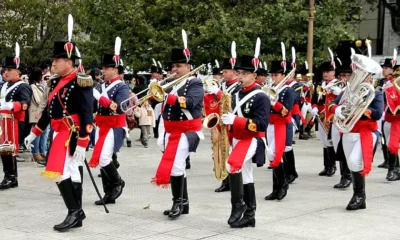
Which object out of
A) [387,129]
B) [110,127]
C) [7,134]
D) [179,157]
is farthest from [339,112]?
[7,134]

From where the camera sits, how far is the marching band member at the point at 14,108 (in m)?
10.2

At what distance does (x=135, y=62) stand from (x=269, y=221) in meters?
12.4

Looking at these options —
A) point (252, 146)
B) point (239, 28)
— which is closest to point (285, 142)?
point (252, 146)

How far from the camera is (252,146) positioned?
25.0 feet

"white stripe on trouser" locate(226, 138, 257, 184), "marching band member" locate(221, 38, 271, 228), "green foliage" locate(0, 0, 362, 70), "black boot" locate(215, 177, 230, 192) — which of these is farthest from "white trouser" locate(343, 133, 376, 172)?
"green foliage" locate(0, 0, 362, 70)

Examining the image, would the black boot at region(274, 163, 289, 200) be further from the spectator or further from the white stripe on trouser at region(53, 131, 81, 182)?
the spectator

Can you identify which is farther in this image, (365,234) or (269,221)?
(269,221)

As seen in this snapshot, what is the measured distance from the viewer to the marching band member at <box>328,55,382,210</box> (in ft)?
28.3

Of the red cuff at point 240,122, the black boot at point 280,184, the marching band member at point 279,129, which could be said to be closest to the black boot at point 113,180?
the marching band member at point 279,129

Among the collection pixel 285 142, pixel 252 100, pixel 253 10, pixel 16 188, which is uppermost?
pixel 253 10

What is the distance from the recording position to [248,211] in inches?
299

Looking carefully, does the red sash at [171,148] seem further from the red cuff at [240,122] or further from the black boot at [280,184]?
the black boot at [280,184]

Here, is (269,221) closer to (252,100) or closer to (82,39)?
(252,100)

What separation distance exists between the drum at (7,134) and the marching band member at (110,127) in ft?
5.52
